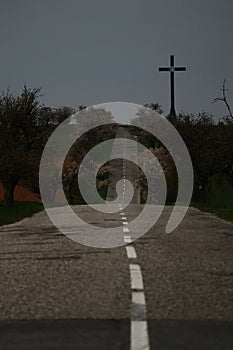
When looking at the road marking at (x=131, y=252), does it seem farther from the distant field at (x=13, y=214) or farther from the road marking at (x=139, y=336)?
the distant field at (x=13, y=214)

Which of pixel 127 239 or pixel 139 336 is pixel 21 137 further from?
pixel 139 336

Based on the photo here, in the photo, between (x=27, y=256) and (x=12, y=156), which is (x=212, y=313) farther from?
(x=12, y=156)

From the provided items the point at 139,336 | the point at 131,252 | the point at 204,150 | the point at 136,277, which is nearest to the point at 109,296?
the point at 136,277

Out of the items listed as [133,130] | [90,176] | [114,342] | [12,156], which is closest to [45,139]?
[12,156]

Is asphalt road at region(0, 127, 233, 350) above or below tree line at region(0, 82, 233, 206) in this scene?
below

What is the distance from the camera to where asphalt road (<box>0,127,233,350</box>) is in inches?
210

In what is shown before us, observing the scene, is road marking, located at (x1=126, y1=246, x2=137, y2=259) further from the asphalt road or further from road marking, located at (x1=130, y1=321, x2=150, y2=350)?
road marking, located at (x1=130, y1=321, x2=150, y2=350)

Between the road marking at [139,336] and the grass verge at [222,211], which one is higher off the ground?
the grass verge at [222,211]

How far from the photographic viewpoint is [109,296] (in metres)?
7.16

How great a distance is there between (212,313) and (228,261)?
426cm

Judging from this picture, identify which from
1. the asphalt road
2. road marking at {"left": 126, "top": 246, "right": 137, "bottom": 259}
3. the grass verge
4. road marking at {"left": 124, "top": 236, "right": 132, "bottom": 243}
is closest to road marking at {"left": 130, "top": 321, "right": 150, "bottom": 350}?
the asphalt road

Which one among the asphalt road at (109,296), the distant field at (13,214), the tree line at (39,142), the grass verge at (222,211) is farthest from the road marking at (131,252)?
the tree line at (39,142)

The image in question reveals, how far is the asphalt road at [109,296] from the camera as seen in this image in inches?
210

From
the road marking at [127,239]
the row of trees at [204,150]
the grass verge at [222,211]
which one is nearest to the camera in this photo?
the road marking at [127,239]
